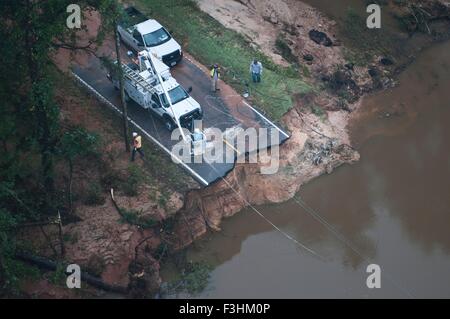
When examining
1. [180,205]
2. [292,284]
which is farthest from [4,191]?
[292,284]

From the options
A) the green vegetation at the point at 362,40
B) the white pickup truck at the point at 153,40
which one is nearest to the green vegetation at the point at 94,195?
the white pickup truck at the point at 153,40

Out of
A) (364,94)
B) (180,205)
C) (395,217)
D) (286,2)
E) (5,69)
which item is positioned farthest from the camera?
(286,2)

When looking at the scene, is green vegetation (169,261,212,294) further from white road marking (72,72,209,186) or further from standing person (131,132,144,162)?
standing person (131,132,144,162)

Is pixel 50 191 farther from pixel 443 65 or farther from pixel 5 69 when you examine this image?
pixel 443 65

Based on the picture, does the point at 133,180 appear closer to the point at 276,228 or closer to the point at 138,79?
the point at 138,79

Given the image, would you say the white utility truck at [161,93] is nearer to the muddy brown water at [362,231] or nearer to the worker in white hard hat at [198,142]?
the worker in white hard hat at [198,142]
